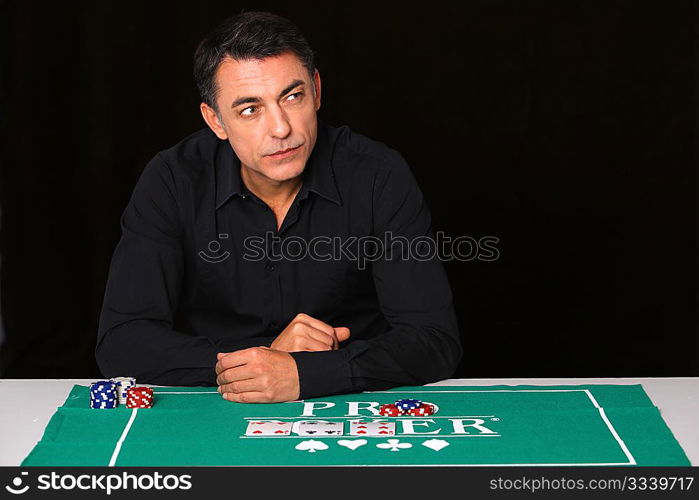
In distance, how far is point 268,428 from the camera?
2.20 metres

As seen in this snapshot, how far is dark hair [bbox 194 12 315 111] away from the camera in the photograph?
280 centimetres

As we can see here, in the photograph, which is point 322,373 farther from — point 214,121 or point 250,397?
point 214,121

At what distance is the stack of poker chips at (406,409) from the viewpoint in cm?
229

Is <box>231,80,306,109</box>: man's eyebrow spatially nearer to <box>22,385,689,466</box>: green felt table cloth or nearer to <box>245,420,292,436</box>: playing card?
<box>22,385,689,466</box>: green felt table cloth

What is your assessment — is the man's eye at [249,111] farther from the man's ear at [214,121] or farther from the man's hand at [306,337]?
the man's hand at [306,337]

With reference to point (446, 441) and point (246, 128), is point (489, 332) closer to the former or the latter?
point (246, 128)

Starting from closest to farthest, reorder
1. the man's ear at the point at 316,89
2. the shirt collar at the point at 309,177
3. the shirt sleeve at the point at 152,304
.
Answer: the shirt sleeve at the point at 152,304
the man's ear at the point at 316,89
the shirt collar at the point at 309,177

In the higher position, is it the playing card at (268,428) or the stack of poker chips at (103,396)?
the stack of poker chips at (103,396)

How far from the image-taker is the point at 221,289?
10.0 ft

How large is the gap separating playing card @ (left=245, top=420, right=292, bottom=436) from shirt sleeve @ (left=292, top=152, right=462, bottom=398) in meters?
0.23

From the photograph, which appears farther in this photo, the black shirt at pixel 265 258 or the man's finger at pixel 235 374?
the black shirt at pixel 265 258

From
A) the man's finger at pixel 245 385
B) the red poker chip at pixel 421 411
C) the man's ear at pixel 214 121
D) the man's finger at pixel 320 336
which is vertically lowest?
the red poker chip at pixel 421 411

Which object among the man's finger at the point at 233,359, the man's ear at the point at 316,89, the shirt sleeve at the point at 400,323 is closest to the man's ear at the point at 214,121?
the man's ear at the point at 316,89
